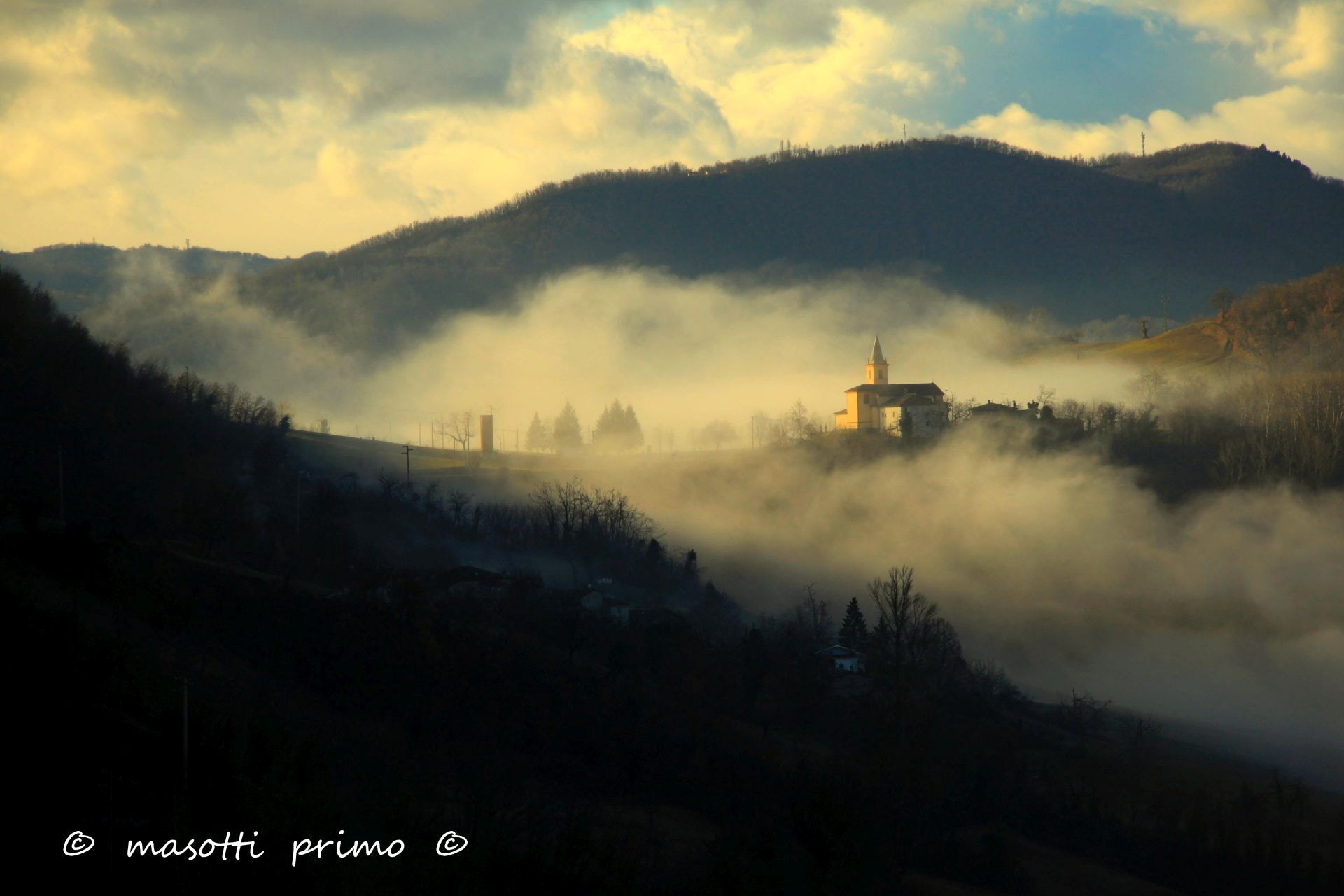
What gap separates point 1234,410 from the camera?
122 meters

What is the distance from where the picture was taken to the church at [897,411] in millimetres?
125000

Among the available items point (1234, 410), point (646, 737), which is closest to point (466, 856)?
point (646, 737)

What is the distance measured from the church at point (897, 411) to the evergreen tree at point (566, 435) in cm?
3218

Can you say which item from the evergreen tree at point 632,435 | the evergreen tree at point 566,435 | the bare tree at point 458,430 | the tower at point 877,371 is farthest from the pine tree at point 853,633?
the evergreen tree at point 632,435

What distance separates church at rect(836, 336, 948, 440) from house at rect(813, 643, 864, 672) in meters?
63.6

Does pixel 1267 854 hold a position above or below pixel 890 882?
below

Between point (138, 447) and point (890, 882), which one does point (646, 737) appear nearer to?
point (890, 882)

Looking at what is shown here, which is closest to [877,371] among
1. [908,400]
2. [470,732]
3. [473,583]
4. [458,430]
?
[908,400]

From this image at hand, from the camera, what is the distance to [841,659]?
196 feet

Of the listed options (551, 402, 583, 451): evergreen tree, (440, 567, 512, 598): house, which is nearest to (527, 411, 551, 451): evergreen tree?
(551, 402, 583, 451): evergreen tree

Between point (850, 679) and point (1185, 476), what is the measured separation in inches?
2765

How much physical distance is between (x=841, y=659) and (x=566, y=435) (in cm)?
8463

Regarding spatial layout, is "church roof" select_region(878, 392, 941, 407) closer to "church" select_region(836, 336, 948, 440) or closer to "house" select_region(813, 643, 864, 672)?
"church" select_region(836, 336, 948, 440)

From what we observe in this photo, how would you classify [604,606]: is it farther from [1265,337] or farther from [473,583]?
[1265,337]
